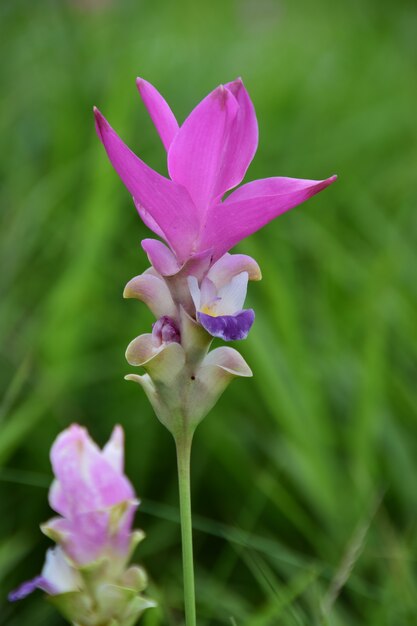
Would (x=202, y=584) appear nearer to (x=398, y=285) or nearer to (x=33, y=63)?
(x=398, y=285)

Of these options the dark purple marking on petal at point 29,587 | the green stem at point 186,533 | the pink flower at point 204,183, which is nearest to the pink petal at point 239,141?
the pink flower at point 204,183

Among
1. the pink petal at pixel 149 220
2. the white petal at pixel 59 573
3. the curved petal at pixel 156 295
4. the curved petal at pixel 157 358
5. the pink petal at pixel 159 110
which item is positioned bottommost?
the white petal at pixel 59 573

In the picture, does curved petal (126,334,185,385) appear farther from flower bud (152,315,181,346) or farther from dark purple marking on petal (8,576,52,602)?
dark purple marking on petal (8,576,52,602)

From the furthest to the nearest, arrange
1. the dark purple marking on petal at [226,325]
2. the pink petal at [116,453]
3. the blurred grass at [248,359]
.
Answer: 1. the blurred grass at [248,359]
2. the pink petal at [116,453]
3. the dark purple marking on petal at [226,325]

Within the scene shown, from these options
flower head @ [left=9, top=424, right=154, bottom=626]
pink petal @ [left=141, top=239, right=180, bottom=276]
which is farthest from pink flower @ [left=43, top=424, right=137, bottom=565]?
pink petal @ [left=141, top=239, right=180, bottom=276]

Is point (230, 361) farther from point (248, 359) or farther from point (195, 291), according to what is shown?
point (248, 359)

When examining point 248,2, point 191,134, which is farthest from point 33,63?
point 248,2

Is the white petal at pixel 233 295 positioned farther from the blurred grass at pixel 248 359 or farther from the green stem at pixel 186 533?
the blurred grass at pixel 248 359
